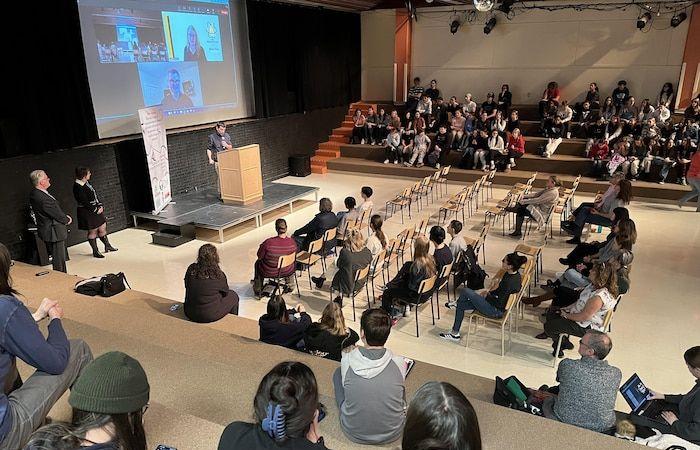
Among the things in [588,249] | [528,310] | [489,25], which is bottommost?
[528,310]

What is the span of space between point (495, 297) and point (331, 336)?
190 centimetres

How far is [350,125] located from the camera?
48.3 ft

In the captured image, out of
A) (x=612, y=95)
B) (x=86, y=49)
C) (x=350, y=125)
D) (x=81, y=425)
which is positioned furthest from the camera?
(x=350, y=125)

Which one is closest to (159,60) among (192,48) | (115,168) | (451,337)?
(192,48)

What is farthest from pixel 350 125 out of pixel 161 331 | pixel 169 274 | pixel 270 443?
pixel 270 443

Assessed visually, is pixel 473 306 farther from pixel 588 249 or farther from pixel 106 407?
pixel 106 407

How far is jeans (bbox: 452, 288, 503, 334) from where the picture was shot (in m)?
4.89

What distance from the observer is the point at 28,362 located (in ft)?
7.06

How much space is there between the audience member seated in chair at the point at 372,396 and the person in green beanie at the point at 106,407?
1.19m

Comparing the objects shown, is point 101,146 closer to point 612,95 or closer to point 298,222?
point 298,222

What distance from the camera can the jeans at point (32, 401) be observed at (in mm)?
2094

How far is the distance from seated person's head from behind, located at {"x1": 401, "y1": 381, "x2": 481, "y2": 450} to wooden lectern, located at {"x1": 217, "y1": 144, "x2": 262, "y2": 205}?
7559 mm

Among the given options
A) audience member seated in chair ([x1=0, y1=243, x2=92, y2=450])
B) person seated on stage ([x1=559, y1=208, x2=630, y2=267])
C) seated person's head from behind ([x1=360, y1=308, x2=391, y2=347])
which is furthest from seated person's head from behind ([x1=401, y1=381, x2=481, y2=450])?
person seated on stage ([x1=559, y1=208, x2=630, y2=267])

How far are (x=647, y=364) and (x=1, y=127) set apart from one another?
8248 millimetres
